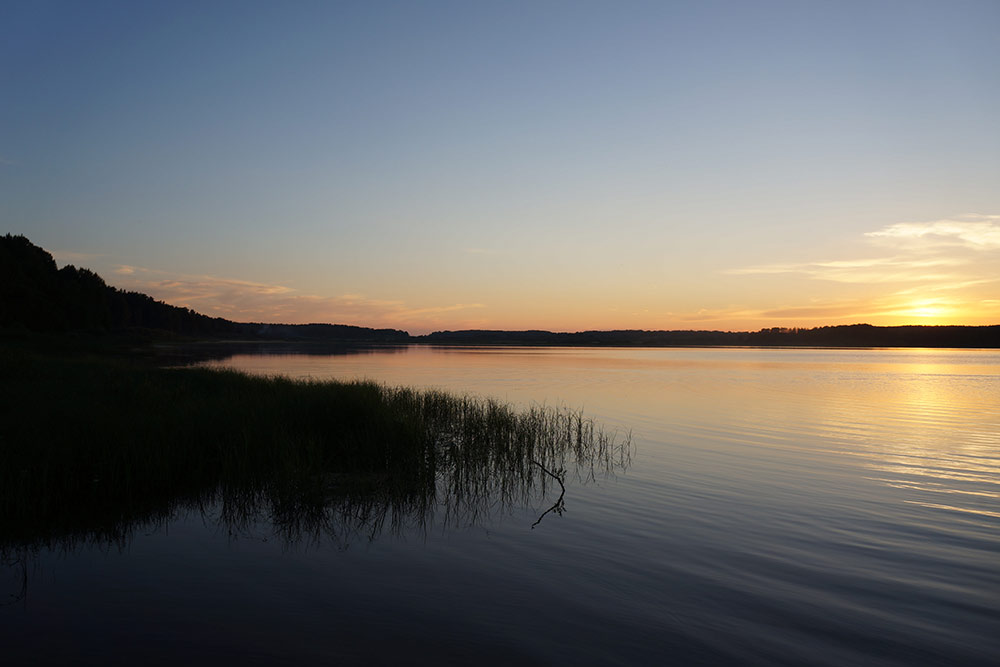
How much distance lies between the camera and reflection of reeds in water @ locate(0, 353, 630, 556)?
9664 millimetres

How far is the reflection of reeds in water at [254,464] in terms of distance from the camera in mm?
9664

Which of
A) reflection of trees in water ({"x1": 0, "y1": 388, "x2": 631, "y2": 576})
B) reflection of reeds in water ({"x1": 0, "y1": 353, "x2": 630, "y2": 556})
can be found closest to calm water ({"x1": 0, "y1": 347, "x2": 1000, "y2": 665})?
reflection of trees in water ({"x1": 0, "y1": 388, "x2": 631, "y2": 576})

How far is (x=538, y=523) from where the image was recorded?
1053 centimetres

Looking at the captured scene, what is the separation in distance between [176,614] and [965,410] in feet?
114

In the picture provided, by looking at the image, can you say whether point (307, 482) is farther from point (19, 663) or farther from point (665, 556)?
point (665, 556)

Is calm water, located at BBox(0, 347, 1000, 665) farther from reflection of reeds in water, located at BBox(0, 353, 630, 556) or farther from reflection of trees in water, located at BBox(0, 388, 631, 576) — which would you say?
reflection of reeds in water, located at BBox(0, 353, 630, 556)

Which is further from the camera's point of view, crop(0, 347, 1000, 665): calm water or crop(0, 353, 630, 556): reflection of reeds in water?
crop(0, 353, 630, 556): reflection of reeds in water

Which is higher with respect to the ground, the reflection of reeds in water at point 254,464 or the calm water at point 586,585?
the reflection of reeds in water at point 254,464

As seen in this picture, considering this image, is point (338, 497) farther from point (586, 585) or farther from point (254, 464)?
point (586, 585)

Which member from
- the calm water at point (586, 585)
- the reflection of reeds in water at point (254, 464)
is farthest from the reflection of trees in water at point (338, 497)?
the calm water at point (586, 585)

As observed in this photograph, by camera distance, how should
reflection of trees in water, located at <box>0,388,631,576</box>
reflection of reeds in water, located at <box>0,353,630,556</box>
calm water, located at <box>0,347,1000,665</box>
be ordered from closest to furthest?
calm water, located at <box>0,347,1000,665</box> → reflection of trees in water, located at <box>0,388,631,576</box> → reflection of reeds in water, located at <box>0,353,630,556</box>

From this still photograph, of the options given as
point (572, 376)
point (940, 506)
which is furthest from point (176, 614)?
→ point (572, 376)

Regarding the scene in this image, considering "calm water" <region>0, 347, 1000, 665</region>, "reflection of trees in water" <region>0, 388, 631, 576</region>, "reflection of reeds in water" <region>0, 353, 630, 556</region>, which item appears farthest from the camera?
"reflection of reeds in water" <region>0, 353, 630, 556</region>

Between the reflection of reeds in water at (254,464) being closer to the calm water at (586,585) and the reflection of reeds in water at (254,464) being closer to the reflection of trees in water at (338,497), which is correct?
the reflection of trees in water at (338,497)
